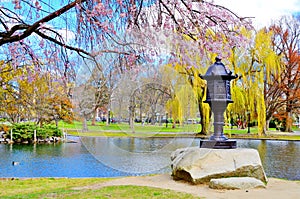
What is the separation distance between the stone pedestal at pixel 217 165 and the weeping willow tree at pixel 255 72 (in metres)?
12.3

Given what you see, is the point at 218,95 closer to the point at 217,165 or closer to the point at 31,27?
the point at 217,165

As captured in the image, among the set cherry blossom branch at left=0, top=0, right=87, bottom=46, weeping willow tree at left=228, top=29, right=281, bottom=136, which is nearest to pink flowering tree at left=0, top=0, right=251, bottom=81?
cherry blossom branch at left=0, top=0, right=87, bottom=46

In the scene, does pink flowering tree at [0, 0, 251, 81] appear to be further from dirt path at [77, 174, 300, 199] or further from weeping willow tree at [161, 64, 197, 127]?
dirt path at [77, 174, 300, 199]

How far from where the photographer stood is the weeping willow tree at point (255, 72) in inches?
693

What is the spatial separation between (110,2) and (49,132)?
52.3ft

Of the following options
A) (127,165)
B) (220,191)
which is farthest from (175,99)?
(127,165)

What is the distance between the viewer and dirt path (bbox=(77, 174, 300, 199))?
453cm

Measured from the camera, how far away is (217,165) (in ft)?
18.1

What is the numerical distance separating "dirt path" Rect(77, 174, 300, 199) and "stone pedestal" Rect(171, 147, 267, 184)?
0.16m

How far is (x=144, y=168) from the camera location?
8.42 m

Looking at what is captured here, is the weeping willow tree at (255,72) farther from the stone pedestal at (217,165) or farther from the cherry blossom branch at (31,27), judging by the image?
the cherry blossom branch at (31,27)

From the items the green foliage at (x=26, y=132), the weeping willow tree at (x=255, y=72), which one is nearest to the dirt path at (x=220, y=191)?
the weeping willow tree at (x=255, y=72)

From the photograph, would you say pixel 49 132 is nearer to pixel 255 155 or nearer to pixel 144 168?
pixel 144 168

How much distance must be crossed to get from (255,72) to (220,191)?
14.8m
